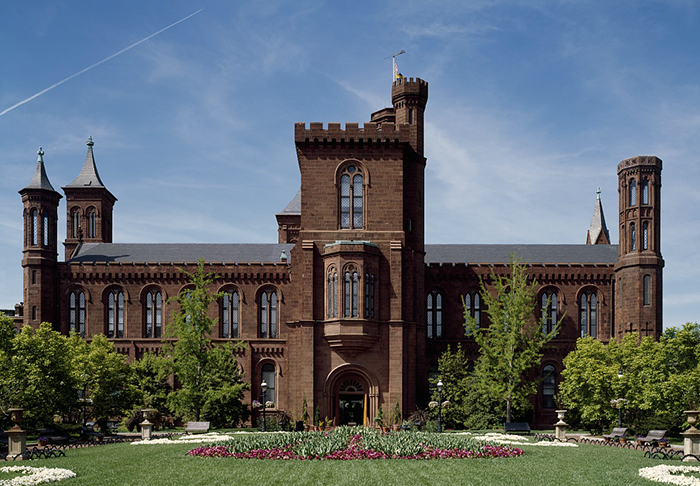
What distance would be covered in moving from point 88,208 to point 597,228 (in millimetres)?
55294

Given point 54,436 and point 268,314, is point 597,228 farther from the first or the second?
point 54,436

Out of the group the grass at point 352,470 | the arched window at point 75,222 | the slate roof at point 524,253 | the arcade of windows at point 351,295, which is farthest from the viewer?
the arched window at point 75,222

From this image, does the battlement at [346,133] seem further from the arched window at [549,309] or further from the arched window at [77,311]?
the arched window at [77,311]

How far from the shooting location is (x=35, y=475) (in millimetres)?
23938

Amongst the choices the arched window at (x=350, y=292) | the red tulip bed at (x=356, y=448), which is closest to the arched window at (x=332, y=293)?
the arched window at (x=350, y=292)

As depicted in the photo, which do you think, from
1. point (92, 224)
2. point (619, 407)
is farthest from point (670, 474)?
point (92, 224)

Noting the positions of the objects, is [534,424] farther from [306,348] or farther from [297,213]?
[297,213]

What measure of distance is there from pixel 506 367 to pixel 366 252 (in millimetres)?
12518

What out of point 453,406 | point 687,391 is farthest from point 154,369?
point 687,391

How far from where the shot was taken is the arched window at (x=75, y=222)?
8081 centimetres

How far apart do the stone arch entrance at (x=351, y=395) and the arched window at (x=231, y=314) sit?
13.5 m

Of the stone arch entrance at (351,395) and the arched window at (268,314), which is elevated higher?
the arched window at (268,314)

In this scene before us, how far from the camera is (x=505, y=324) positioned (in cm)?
5369

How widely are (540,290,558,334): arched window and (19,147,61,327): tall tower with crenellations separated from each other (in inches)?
1446
